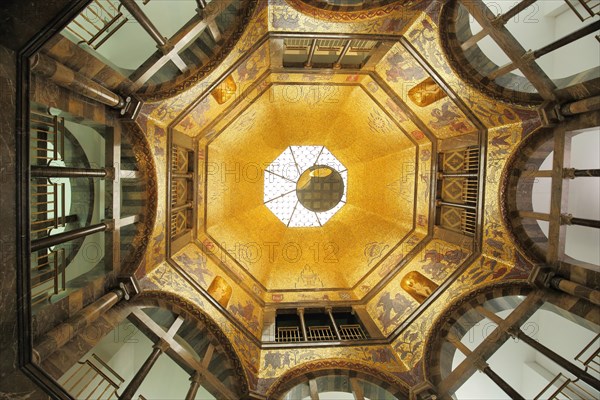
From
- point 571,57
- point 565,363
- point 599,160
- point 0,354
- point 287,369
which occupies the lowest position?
point 287,369

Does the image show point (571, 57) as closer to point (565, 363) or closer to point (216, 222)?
point (565, 363)

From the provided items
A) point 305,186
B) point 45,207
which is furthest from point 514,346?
point 45,207

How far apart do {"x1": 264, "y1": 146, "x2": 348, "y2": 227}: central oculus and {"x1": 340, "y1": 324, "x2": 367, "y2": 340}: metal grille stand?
4447 mm

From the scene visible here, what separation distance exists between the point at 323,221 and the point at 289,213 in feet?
4.57

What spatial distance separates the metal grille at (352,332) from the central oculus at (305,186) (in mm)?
4447

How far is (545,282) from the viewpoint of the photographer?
7.68 m

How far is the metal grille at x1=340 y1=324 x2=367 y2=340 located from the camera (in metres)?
10.6

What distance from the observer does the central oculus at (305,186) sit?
46.5 ft

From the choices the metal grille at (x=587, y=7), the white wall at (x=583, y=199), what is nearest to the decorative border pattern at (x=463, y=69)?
the metal grille at (x=587, y=7)

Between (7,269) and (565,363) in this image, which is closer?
(7,269)

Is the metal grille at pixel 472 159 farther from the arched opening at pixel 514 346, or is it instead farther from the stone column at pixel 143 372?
the stone column at pixel 143 372

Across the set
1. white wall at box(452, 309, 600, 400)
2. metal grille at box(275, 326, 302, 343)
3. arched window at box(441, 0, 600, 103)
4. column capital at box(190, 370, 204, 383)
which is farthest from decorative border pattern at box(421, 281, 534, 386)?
column capital at box(190, 370, 204, 383)

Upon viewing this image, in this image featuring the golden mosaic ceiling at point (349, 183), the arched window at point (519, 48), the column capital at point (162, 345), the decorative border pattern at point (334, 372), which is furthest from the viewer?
the decorative border pattern at point (334, 372)

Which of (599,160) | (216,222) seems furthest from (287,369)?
(599,160)
